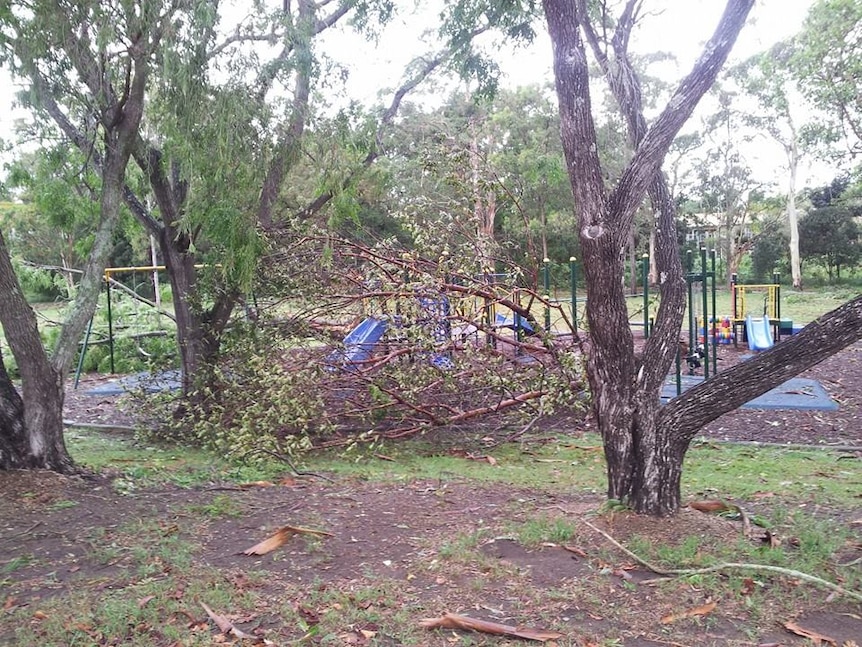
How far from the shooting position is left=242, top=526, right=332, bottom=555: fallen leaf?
482 cm

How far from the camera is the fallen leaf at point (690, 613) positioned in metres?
3.75

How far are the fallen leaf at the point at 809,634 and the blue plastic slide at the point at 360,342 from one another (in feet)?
18.8

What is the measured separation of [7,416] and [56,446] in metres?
0.44

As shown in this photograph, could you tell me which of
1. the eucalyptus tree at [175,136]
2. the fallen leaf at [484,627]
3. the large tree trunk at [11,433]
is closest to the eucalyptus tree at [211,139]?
the eucalyptus tree at [175,136]

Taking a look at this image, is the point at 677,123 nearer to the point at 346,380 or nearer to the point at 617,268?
the point at 617,268

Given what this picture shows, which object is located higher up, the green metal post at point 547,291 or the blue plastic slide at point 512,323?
the green metal post at point 547,291

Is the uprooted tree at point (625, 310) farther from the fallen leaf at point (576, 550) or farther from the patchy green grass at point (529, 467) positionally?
the patchy green grass at point (529, 467)

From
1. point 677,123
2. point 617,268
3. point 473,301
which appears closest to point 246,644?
point 617,268

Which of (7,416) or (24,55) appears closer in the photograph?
(7,416)

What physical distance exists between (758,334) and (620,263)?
1248 cm

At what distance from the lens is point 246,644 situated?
362cm

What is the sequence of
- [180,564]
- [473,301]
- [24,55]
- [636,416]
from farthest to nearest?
[473,301] < [24,55] < [636,416] < [180,564]

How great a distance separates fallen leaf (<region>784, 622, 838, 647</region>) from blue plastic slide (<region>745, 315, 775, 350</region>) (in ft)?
41.8

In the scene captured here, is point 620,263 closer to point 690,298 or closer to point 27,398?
point 27,398
